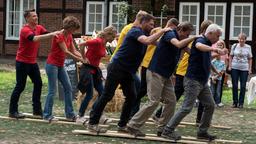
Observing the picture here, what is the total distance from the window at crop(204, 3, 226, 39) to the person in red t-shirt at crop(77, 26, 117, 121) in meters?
15.1

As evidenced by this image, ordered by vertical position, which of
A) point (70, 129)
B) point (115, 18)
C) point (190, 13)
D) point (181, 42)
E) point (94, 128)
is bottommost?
point (70, 129)

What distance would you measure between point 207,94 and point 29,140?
8.12 ft

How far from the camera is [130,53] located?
844 cm

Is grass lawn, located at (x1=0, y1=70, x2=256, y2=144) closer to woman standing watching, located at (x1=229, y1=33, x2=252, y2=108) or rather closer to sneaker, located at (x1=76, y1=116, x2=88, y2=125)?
sneaker, located at (x1=76, y1=116, x2=88, y2=125)

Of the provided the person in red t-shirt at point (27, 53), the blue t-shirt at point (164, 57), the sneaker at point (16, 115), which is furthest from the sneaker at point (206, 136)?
the sneaker at point (16, 115)

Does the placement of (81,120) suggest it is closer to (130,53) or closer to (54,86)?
(54,86)

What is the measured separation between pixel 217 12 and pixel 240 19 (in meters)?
0.93

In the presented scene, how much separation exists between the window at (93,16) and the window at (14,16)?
3.05 metres

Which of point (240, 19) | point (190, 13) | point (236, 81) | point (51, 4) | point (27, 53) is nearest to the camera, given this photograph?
point (27, 53)

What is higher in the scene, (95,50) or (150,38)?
(150,38)

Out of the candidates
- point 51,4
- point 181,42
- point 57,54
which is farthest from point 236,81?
point 51,4

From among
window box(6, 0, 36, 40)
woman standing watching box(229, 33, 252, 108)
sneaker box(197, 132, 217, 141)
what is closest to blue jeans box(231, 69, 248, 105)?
woman standing watching box(229, 33, 252, 108)

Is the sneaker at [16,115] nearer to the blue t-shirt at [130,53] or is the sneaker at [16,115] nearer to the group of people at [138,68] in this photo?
the group of people at [138,68]

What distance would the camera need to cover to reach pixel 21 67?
985 centimetres
